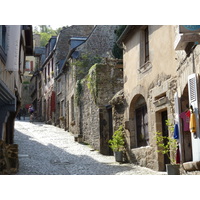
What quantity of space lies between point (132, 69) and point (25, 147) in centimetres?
448

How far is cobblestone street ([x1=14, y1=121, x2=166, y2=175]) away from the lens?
7980 mm

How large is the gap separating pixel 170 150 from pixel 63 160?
3.68m

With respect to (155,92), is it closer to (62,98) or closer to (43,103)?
(62,98)

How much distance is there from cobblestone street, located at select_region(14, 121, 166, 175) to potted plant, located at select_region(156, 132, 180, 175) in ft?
1.60

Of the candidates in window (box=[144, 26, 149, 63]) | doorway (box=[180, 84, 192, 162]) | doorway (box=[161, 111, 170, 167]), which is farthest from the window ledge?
doorway (box=[180, 84, 192, 162])

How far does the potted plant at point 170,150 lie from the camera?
637cm

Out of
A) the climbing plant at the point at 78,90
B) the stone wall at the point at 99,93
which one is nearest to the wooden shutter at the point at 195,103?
the stone wall at the point at 99,93

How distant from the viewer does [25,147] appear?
38.2 feet

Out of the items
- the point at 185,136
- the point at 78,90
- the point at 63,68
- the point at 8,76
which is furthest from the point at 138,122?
the point at 63,68

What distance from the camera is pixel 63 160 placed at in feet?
32.0

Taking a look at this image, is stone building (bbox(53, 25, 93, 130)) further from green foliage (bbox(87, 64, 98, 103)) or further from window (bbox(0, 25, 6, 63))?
window (bbox(0, 25, 6, 63))

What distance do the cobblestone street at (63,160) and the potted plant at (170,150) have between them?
0.49 m

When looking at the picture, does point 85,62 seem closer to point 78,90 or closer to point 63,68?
point 78,90

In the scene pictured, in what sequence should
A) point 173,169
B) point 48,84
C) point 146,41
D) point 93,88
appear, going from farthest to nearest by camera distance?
1. point 48,84
2. point 93,88
3. point 146,41
4. point 173,169
